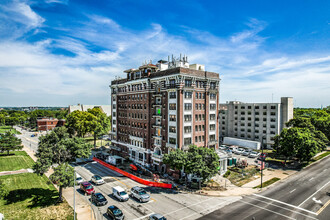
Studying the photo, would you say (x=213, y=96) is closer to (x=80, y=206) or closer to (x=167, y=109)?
(x=167, y=109)

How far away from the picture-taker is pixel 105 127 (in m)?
95.3

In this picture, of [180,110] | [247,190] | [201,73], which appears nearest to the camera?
[247,190]

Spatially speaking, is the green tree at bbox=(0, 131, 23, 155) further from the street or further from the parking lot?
the parking lot

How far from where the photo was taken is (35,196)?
128 feet

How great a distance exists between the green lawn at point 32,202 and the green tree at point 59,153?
2740mm

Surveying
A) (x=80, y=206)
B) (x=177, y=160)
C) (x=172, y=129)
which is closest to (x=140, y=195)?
(x=177, y=160)

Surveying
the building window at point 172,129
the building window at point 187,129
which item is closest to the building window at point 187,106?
the building window at point 187,129

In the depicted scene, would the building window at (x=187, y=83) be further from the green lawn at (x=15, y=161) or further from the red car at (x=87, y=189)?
the green lawn at (x=15, y=161)

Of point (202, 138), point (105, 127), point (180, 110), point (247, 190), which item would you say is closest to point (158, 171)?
point (202, 138)

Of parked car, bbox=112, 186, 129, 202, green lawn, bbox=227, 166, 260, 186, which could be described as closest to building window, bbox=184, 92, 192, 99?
green lawn, bbox=227, 166, 260, 186

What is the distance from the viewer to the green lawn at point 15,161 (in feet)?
196

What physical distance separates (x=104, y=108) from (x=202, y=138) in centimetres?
11015

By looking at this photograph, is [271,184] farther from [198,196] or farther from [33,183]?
[33,183]

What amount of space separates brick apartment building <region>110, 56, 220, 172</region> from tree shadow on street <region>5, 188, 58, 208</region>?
25.9m
